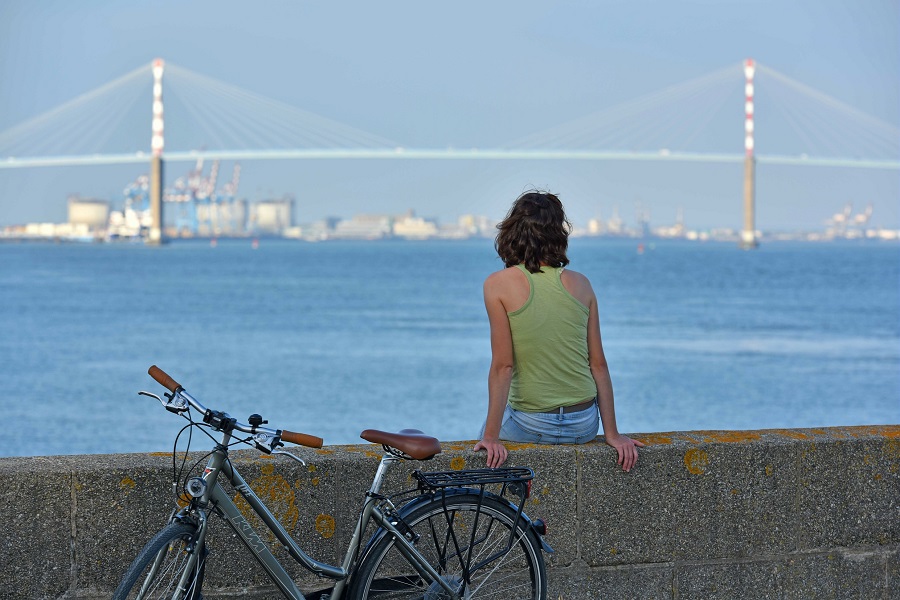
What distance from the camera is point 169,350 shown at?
30.8 meters

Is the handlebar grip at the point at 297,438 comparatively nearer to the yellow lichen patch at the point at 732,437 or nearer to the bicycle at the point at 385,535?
the bicycle at the point at 385,535

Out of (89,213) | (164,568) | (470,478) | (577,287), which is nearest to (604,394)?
(577,287)

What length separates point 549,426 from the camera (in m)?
2.78

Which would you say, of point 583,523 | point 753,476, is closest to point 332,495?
point 583,523

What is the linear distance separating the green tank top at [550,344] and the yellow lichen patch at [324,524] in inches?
19.7

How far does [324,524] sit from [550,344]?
0.62 meters

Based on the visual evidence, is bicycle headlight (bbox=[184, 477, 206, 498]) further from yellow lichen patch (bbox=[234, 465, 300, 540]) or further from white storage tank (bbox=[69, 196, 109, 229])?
white storage tank (bbox=[69, 196, 109, 229])

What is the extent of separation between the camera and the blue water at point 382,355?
20.7 meters

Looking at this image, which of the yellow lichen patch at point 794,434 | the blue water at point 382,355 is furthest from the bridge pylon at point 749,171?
the yellow lichen patch at point 794,434

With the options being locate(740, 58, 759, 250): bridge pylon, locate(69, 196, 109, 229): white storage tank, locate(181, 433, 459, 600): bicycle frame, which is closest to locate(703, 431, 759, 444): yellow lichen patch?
locate(181, 433, 459, 600): bicycle frame

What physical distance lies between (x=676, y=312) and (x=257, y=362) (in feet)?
60.8

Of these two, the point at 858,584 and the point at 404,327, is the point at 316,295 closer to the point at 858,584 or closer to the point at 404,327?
the point at 404,327

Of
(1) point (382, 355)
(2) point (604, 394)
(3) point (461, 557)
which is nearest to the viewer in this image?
(3) point (461, 557)

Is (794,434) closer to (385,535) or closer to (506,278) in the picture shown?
(506,278)
